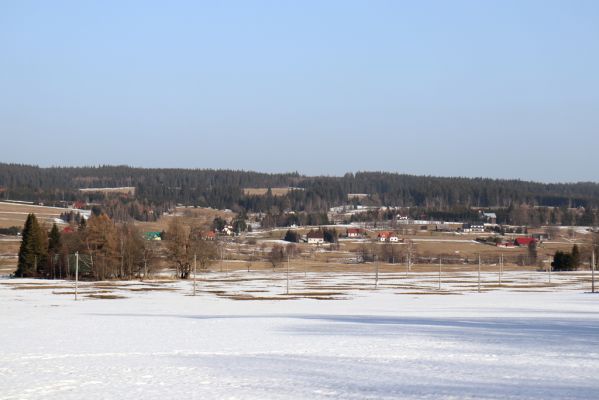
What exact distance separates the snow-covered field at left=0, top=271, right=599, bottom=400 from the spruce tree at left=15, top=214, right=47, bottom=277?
175 ft

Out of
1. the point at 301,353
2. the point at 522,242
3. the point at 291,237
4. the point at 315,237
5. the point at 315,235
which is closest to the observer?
the point at 301,353

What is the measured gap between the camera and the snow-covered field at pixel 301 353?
1836 centimetres

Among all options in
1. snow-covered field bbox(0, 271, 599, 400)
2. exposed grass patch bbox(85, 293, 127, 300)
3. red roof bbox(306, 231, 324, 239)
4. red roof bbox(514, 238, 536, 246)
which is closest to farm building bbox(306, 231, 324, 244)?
red roof bbox(306, 231, 324, 239)

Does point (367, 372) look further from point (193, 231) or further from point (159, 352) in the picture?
point (193, 231)

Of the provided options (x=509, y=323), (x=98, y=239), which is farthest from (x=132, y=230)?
(x=509, y=323)

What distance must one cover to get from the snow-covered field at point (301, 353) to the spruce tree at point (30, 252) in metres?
53.5

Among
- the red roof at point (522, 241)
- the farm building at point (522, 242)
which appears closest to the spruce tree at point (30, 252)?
the farm building at point (522, 242)

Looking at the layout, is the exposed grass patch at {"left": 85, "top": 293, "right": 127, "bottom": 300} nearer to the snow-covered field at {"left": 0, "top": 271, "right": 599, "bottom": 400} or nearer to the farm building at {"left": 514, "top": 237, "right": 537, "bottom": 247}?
the snow-covered field at {"left": 0, "top": 271, "right": 599, "bottom": 400}

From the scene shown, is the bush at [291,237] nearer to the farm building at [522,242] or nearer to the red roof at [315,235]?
the red roof at [315,235]

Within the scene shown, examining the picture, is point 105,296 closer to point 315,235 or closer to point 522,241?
point 522,241

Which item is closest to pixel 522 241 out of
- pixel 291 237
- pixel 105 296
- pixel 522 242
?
pixel 522 242

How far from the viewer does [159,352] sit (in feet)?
83.7

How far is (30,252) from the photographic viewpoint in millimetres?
99000

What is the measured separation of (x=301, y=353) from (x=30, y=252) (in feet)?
266
